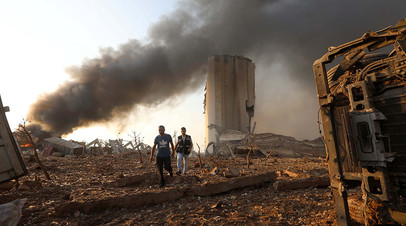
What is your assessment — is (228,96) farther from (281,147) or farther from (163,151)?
(163,151)

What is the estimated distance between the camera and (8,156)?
398 cm

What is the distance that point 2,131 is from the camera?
160 inches

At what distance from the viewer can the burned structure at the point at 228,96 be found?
2320 cm

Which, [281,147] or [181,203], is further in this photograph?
[281,147]

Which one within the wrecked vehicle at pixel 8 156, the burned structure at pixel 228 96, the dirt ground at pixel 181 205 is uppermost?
the burned structure at pixel 228 96

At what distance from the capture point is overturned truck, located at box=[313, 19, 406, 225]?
205cm

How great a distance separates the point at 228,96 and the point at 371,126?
22.1 m

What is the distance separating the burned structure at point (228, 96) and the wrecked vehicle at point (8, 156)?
62.0ft

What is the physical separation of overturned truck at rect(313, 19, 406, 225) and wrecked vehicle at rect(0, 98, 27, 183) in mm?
5662

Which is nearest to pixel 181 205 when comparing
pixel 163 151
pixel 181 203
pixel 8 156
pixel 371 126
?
pixel 181 203

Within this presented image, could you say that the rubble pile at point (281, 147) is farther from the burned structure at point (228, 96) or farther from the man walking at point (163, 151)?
the man walking at point (163, 151)

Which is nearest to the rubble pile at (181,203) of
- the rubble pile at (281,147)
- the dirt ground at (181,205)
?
the dirt ground at (181,205)

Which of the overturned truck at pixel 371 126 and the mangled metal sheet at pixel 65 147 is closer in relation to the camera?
the overturned truck at pixel 371 126

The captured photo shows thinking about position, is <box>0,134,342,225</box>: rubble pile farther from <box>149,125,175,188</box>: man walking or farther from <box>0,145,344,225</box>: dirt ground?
<box>149,125,175,188</box>: man walking
